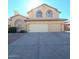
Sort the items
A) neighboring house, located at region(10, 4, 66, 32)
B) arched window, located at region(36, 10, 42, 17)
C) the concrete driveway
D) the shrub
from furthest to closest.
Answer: the concrete driveway, arched window, located at region(36, 10, 42, 17), neighboring house, located at region(10, 4, 66, 32), the shrub

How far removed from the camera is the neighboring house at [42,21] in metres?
3.14

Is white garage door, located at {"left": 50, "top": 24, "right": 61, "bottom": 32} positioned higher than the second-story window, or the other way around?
the second-story window

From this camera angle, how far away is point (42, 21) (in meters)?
3.18

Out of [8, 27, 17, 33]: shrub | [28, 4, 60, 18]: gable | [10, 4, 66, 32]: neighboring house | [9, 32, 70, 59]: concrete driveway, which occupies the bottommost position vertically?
[9, 32, 70, 59]: concrete driveway

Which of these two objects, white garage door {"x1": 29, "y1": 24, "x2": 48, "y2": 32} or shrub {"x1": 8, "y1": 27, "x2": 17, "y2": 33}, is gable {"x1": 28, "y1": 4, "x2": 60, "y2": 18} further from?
shrub {"x1": 8, "y1": 27, "x2": 17, "y2": 33}

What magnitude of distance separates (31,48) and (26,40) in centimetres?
24

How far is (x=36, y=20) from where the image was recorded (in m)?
3.24

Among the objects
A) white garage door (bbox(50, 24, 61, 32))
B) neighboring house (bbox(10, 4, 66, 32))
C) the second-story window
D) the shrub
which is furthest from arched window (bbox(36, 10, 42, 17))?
the shrub

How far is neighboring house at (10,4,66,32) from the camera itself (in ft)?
10.3

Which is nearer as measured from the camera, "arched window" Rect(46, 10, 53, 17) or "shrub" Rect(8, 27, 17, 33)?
"shrub" Rect(8, 27, 17, 33)

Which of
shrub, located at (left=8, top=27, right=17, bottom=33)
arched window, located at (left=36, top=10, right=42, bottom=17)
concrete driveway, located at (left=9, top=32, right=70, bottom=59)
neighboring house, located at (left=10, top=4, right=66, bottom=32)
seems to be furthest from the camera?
concrete driveway, located at (left=9, top=32, right=70, bottom=59)

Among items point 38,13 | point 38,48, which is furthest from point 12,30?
point 38,48
